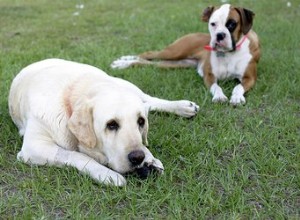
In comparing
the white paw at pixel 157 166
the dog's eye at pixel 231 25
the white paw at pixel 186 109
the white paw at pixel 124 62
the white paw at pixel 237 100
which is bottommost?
the white paw at pixel 124 62

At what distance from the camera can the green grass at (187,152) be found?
2857 mm

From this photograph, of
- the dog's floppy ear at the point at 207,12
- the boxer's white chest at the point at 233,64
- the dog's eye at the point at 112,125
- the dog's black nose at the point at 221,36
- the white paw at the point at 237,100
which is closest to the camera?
the dog's eye at the point at 112,125

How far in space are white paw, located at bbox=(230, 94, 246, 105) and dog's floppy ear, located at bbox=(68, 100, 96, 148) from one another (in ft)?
5.97

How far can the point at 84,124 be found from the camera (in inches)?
120

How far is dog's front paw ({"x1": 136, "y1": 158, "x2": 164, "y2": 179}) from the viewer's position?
10.1 feet

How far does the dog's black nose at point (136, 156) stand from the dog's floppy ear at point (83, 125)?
291 mm

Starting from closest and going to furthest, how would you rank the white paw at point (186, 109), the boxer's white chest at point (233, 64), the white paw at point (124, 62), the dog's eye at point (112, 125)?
the dog's eye at point (112, 125), the white paw at point (186, 109), the boxer's white chest at point (233, 64), the white paw at point (124, 62)

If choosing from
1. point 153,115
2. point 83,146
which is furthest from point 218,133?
point 83,146

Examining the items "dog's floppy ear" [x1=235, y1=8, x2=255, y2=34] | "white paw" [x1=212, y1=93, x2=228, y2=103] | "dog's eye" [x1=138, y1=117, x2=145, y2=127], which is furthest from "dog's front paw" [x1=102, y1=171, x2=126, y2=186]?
"dog's floppy ear" [x1=235, y1=8, x2=255, y2=34]

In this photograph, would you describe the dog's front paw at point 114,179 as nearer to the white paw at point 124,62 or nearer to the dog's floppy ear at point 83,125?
the dog's floppy ear at point 83,125

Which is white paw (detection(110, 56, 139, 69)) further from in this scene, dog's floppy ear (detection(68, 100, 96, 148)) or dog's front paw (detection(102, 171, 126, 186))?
dog's front paw (detection(102, 171, 126, 186))

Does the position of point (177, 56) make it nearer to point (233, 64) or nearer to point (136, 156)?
point (233, 64)

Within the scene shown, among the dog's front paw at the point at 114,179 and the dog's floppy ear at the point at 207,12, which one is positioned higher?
the dog's floppy ear at the point at 207,12

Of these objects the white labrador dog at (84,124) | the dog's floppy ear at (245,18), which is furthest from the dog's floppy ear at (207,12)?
the white labrador dog at (84,124)
